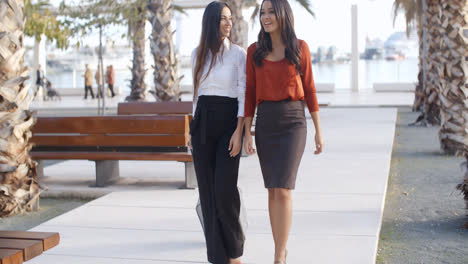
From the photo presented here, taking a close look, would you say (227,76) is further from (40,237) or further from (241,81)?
(40,237)

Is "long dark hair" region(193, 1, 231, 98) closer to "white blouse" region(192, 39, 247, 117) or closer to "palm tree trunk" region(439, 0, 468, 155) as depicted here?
"white blouse" region(192, 39, 247, 117)

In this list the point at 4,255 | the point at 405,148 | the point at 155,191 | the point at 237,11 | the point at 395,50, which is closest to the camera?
the point at 4,255

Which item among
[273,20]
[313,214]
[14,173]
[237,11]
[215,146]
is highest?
[237,11]

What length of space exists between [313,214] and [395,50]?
37381 millimetres

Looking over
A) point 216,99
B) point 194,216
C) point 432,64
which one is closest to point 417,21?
point 432,64

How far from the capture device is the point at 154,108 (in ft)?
31.2

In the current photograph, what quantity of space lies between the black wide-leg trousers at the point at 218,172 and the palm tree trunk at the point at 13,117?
264 cm

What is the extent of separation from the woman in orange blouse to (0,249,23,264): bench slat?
1.67 meters

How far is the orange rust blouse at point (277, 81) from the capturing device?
3922 mm

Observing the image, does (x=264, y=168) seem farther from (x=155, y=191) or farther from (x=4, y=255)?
(x=155, y=191)

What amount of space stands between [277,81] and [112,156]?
3646mm

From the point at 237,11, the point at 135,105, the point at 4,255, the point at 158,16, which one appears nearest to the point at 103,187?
the point at 135,105

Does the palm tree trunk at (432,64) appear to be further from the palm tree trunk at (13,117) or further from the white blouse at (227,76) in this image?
the white blouse at (227,76)

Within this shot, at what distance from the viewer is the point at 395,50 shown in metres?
41.2
